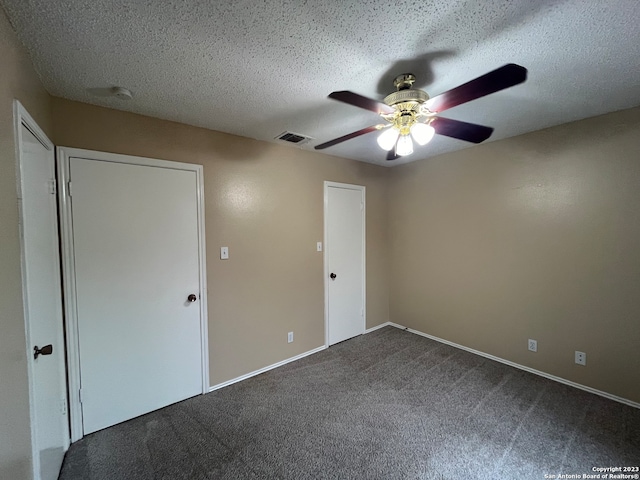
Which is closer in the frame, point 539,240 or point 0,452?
point 0,452

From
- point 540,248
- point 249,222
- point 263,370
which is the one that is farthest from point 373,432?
point 540,248

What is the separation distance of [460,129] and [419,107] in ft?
1.29

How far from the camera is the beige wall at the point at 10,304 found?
99 cm

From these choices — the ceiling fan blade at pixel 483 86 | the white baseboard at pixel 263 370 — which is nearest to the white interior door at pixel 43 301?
the white baseboard at pixel 263 370

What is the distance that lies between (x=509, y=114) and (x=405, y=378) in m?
2.52

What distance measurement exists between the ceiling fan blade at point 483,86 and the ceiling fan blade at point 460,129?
21cm

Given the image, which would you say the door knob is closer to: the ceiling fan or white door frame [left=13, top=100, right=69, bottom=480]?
white door frame [left=13, top=100, right=69, bottom=480]

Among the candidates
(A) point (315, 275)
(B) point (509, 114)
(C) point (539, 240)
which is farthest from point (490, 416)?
(B) point (509, 114)

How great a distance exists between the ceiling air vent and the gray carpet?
7.82 ft

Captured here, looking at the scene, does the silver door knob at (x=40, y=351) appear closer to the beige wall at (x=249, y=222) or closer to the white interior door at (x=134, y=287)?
the white interior door at (x=134, y=287)

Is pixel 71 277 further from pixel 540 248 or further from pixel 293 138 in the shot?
pixel 540 248

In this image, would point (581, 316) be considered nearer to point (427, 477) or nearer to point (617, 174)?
point (617, 174)

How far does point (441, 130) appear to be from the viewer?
5.75 feet

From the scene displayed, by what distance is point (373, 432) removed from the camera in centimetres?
193
